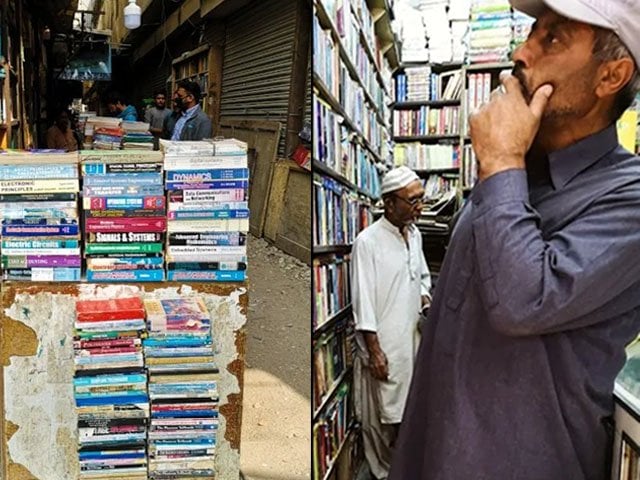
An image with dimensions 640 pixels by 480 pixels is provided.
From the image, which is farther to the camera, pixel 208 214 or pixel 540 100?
pixel 208 214

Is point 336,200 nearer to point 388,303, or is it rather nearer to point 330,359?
point 388,303

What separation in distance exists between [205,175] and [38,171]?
57 cm

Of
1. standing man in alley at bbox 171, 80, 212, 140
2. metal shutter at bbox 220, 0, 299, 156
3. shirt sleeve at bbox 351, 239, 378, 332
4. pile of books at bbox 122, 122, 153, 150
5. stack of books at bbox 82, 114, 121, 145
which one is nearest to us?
shirt sleeve at bbox 351, 239, 378, 332

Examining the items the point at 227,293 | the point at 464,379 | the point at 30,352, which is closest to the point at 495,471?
the point at 464,379

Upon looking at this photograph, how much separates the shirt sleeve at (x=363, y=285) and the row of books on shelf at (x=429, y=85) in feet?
9.98

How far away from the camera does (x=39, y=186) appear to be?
2.16 metres

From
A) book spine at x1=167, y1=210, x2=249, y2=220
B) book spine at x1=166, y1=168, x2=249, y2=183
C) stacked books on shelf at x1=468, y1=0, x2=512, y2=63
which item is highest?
stacked books on shelf at x1=468, y1=0, x2=512, y2=63

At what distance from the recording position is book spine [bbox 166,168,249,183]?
2219 millimetres

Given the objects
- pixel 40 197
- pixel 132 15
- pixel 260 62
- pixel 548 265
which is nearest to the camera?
pixel 548 265

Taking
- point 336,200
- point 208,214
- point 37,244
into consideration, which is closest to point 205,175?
point 208,214

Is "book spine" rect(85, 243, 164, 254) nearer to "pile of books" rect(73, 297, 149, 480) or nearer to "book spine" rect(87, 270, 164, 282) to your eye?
"book spine" rect(87, 270, 164, 282)

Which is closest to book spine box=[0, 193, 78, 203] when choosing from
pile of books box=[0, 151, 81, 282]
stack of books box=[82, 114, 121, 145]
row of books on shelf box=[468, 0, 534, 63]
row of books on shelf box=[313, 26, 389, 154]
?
pile of books box=[0, 151, 81, 282]

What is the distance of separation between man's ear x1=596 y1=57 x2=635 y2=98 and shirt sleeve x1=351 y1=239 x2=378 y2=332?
66.2 inches

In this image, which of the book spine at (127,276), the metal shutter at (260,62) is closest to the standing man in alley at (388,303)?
the book spine at (127,276)
